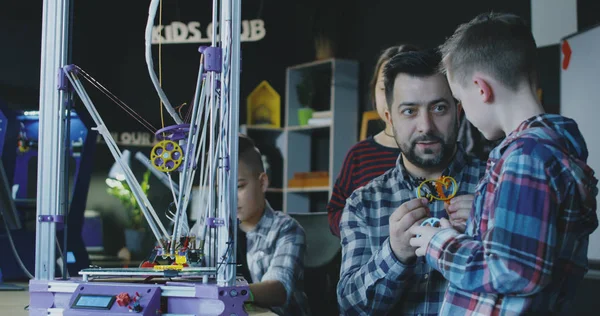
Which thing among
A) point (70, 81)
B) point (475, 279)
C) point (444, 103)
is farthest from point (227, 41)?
point (475, 279)

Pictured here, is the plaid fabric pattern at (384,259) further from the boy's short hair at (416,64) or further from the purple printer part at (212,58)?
the purple printer part at (212,58)

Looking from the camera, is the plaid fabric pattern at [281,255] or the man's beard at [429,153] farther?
the plaid fabric pattern at [281,255]

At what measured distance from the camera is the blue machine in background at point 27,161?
8.43ft

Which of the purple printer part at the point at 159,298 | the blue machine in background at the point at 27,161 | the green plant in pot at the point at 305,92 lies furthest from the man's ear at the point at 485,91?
the green plant in pot at the point at 305,92

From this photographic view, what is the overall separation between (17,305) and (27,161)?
1283 mm

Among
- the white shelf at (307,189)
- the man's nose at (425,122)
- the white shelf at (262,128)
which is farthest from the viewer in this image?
the white shelf at (262,128)

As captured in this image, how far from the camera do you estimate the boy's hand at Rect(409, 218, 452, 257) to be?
1.28 meters

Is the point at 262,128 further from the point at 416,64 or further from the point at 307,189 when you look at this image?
the point at 416,64

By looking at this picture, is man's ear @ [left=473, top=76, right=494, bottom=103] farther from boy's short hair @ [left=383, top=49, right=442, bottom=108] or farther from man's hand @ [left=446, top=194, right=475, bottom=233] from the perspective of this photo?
boy's short hair @ [left=383, top=49, right=442, bottom=108]

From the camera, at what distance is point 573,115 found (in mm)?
3451

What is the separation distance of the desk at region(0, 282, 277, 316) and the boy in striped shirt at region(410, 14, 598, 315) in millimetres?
602

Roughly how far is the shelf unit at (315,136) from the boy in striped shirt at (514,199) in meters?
4.00

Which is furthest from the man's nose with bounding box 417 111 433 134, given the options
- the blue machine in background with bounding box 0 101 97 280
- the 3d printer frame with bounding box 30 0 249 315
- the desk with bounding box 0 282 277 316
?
the blue machine in background with bounding box 0 101 97 280

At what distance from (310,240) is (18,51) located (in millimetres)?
3522
